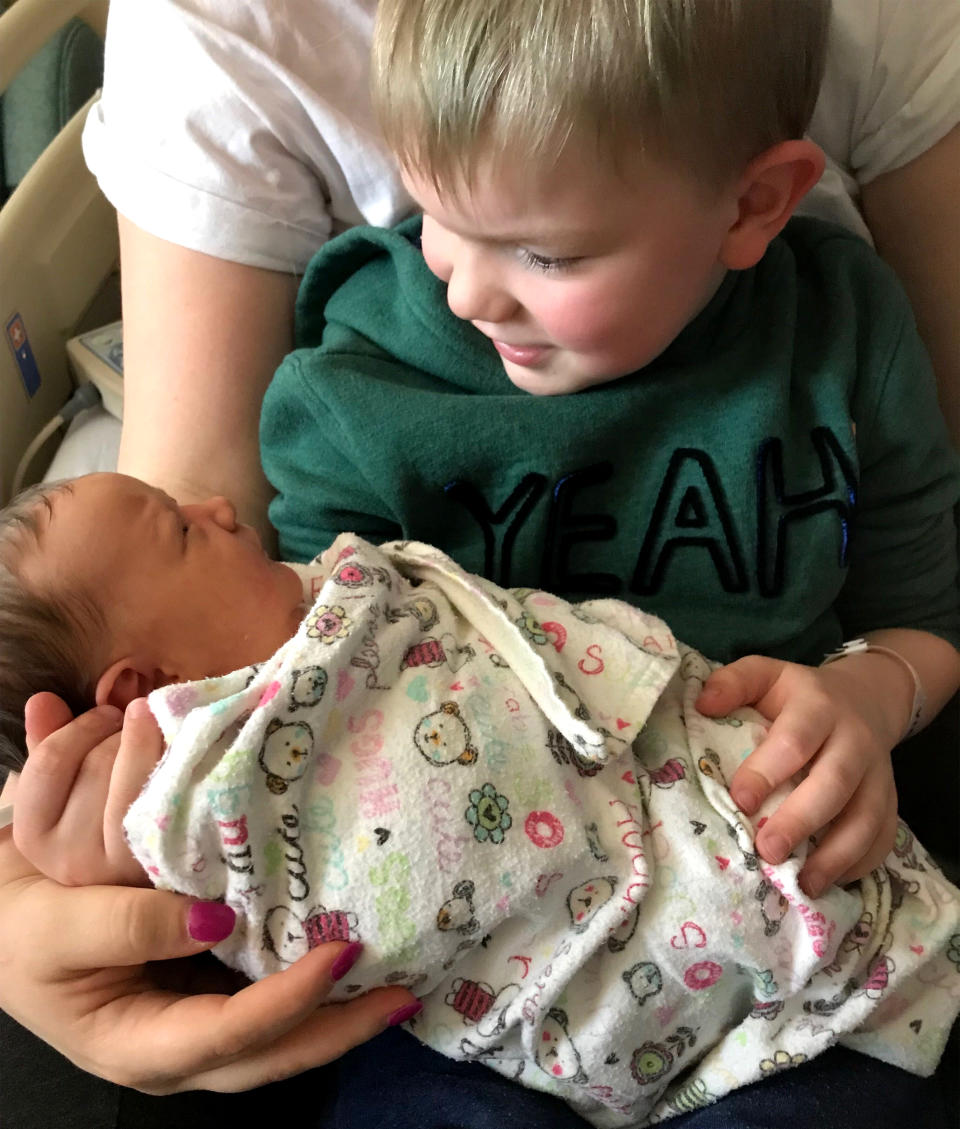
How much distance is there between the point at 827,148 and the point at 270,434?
679mm

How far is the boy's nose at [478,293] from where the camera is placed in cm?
72

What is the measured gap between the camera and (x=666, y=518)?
34.8 inches

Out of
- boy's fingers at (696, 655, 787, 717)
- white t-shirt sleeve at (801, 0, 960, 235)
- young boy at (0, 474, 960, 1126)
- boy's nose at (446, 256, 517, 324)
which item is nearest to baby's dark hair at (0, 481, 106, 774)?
young boy at (0, 474, 960, 1126)

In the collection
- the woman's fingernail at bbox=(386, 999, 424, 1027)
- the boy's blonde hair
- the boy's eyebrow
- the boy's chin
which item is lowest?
the woman's fingernail at bbox=(386, 999, 424, 1027)

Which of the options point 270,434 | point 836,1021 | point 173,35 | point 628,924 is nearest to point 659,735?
point 628,924

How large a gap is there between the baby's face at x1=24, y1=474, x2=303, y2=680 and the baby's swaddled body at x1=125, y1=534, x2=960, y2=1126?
62 millimetres

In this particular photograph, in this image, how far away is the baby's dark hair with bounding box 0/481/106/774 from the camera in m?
0.66

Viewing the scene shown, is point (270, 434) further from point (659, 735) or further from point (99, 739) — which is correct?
point (659, 735)

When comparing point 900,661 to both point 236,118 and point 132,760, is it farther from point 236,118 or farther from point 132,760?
point 236,118

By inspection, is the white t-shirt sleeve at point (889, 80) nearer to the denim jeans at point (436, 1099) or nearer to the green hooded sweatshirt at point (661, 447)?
the green hooded sweatshirt at point (661, 447)

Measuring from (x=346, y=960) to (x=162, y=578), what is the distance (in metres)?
0.31

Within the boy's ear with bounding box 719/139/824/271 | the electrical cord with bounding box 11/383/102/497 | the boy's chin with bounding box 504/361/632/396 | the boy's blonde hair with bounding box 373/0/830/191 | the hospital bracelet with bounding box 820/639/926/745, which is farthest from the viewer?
the electrical cord with bounding box 11/383/102/497

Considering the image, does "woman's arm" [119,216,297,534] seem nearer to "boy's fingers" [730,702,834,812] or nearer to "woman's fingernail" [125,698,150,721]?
"woman's fingernail" [125,698,150,721]

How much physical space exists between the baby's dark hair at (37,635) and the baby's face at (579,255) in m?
0.38
